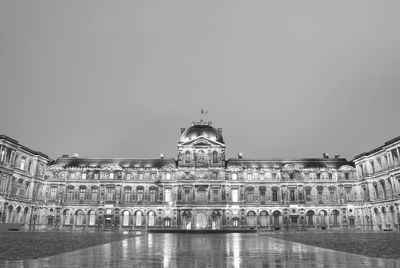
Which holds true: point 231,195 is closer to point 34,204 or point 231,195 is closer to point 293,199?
point 293,199

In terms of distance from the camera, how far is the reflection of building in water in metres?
62.8

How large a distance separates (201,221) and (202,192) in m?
5.45

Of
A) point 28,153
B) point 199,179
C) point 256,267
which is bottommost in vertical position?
point 256,267

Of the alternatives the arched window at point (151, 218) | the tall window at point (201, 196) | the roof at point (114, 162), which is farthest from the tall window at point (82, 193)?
the tall window at point (201, 196)

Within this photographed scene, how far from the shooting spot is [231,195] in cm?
6475

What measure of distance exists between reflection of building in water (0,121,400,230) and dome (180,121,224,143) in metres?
0.24

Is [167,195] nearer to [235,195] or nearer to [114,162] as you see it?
[235,195]

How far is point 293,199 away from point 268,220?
21.8 feet

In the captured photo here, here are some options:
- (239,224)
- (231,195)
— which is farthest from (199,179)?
(239,224)

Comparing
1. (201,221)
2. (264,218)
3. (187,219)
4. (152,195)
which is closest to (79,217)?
(152,195)

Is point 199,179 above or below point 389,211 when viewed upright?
above

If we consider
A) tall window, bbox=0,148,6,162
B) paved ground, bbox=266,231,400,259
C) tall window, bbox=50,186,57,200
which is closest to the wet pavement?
paved ground, bbox=266,231,400,259

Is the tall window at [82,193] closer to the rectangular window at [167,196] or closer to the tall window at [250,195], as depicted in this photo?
the rectangular window at [167,196]

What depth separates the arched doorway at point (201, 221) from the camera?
62506 millimetres
